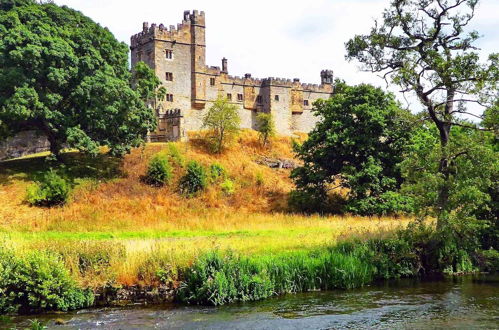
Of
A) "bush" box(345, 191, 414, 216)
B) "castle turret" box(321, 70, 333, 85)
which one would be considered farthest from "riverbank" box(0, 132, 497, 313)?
"castle turret" box(321, 70, 333, 85)

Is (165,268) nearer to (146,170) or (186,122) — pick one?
(146,170)

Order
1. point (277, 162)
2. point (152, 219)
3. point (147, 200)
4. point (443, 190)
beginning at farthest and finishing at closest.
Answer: point (277, 162)
point (147, 200)
point (152, 219)
point (443, 190)

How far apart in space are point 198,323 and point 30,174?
1253 inches

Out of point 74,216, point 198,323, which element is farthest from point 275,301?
point 74,216

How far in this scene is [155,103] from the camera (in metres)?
59.5

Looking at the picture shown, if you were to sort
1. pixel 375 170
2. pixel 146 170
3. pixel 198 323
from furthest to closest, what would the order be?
pixel 146 170 < pixel 375 170 < pixel 198 323

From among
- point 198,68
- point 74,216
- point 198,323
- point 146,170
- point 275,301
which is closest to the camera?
point 198,323

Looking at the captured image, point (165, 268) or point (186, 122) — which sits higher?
point (186, 122)

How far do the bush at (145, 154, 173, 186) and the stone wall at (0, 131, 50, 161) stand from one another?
43.1 ft

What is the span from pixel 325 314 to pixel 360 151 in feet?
87.6

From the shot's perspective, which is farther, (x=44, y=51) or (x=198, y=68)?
(x=198, y=68)

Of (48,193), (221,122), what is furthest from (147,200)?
(221,122)

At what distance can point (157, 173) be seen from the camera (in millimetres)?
47312

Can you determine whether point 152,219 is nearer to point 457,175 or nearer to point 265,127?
point 457,175
